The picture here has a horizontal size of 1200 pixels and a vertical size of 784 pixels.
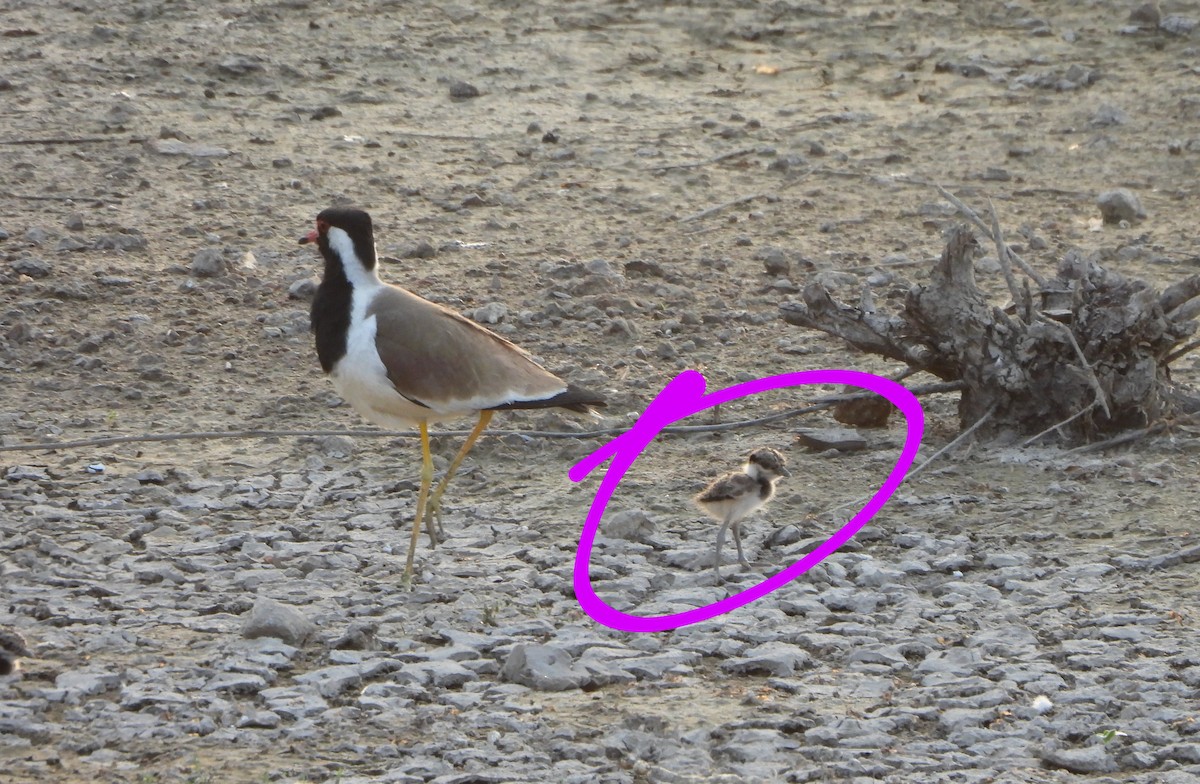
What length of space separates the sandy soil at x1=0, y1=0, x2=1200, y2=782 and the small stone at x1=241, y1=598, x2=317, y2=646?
53cm

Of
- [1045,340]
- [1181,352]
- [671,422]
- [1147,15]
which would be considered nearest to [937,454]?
[1045,340]

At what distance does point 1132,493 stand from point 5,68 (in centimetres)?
790

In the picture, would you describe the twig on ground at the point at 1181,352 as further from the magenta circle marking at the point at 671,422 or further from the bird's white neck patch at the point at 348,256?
the bird's white neck patch at the point at 348,256

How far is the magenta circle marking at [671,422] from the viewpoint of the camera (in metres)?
5.59

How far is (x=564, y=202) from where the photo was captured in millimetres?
10008

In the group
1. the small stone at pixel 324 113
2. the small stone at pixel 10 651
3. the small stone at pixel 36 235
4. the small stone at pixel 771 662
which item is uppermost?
the small stone at pixel 324 113

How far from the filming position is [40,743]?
4590mm

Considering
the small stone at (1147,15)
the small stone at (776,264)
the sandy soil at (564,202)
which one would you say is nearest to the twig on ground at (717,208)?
the sandy soil at (564,202)

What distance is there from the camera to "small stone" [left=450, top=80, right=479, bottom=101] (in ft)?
37.8

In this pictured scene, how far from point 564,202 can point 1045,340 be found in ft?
12.8

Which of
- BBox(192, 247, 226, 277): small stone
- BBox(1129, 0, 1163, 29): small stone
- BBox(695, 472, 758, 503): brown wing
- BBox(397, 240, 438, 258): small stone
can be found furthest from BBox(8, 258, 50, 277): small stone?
BBox(1129, 0, 1163, 29): small stone

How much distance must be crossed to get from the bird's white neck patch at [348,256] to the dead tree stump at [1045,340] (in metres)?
1.74

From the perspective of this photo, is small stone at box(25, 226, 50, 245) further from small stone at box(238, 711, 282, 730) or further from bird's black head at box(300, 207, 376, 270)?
small stone at box(238, 711, 282, 730)

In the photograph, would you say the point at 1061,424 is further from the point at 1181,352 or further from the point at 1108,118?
the point at 1108,118
